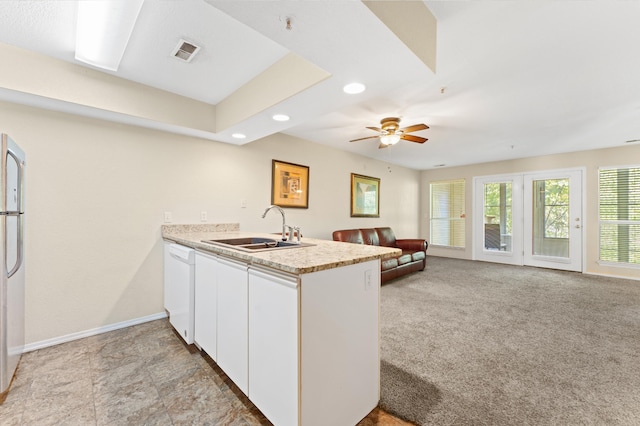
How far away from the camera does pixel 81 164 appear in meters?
2.42

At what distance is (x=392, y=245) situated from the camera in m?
5.58

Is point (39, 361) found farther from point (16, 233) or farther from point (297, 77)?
point (297, 77)

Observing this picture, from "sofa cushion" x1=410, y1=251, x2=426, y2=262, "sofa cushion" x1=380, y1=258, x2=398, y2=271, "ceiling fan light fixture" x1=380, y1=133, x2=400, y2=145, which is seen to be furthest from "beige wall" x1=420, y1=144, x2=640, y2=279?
"ceiling fan light fixture" x1=380, y1=133, x2=400, y2=145

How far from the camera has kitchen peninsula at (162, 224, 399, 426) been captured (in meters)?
1.18

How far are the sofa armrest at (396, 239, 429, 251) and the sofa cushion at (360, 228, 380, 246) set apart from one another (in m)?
0.58

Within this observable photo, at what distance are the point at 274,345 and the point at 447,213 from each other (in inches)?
259

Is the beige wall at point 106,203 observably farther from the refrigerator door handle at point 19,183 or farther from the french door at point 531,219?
the french door at point 531,219

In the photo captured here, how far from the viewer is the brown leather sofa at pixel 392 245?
4234mm

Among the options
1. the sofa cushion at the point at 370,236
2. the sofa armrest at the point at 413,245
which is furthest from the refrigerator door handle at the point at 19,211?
the sofa armrest at the point at 413,245

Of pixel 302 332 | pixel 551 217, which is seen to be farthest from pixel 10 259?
pixel 551 217

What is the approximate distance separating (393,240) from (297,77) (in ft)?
14.4

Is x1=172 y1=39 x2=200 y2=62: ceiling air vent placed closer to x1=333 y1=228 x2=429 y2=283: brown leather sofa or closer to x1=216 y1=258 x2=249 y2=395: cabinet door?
x1=216 y1=258 x2=249 y2=395: cabinet door

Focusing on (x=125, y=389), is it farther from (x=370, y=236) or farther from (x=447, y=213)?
(x=447, y=213)

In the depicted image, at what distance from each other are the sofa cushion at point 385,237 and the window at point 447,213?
6.63 feet
